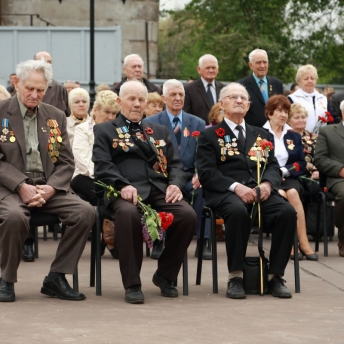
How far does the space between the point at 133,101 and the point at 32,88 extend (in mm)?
842

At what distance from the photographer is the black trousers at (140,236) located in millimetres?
7531

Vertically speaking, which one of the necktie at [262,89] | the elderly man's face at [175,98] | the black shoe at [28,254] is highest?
the necktie at [262,89]

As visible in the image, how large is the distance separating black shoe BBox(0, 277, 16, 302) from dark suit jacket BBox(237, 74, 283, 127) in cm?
505

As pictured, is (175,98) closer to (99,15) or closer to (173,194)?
(173,194)

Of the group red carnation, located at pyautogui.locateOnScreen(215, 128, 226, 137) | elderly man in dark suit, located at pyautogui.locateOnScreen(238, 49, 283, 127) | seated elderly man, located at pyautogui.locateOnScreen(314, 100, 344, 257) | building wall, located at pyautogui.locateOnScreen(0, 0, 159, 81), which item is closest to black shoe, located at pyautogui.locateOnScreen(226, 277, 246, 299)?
red carnation, located at pyautogui.locateOnScreen(215, 128, 226, 137)

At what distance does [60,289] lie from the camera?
24.9ft

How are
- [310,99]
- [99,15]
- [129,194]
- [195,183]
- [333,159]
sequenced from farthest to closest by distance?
[99,15], [310,99], [333,159], [195,183], [129,194]

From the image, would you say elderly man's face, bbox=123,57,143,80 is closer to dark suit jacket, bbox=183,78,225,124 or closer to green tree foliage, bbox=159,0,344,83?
dark suit jacket, bbox=183,78,225,124

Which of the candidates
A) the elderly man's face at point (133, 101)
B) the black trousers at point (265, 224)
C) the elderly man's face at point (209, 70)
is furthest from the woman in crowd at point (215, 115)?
the black trousers at point (265, 224)

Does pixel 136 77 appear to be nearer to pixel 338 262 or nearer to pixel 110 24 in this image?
pixel 338 262

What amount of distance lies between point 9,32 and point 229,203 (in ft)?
47.9

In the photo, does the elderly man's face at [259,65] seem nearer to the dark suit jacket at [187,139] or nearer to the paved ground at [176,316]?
the dark suit jacket at [187,139]

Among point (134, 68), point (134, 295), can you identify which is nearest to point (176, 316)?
point (134, 295)

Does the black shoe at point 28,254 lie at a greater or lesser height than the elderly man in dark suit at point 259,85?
lesser
